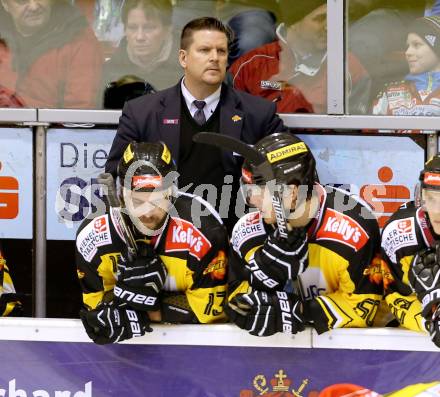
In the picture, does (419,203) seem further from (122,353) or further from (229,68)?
(229,68)

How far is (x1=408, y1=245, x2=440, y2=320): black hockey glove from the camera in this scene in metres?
3.15

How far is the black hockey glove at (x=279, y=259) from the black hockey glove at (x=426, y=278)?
0.38 metres

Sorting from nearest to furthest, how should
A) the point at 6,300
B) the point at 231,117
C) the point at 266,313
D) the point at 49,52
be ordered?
the point at 266,313 < the point at 6,300 < the point at 231,117 < the point at 49,52

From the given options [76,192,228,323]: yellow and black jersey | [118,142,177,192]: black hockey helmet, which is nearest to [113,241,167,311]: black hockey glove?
[76,192,228,323]: yellow and black jersey

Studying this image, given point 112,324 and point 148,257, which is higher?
point 148,257

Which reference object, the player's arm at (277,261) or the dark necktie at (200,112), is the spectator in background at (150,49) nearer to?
the dark necktie at (200,112)

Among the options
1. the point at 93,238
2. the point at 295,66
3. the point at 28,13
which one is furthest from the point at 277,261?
the point at 28,13

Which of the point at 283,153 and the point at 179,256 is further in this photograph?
the point at 179,256

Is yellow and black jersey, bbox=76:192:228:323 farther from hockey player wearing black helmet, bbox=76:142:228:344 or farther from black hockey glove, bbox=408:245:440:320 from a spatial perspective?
black hockey glove, bbox=408:245:440:320

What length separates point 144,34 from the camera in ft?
15.8

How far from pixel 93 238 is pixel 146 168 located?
362 mm

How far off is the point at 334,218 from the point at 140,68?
1.72 meters

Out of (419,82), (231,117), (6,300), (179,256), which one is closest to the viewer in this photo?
(179,256)

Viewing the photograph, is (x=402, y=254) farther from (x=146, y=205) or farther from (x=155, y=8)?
(x=155, y=8)
